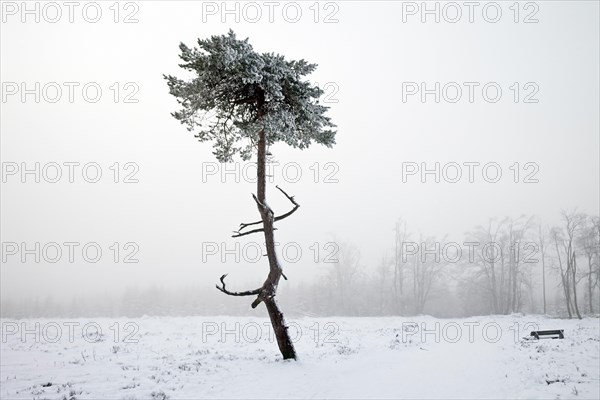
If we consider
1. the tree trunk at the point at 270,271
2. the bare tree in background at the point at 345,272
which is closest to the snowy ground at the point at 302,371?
the tree trunk at the point at 270,271

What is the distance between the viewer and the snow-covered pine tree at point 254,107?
33.6 ft

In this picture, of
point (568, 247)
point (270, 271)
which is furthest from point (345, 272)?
point (270, 271)

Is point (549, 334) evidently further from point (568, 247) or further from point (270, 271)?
point (568, 247)

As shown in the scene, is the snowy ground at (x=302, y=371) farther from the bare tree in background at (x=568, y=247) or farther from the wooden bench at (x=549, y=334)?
the bare tree in background at (x=568, y=247)

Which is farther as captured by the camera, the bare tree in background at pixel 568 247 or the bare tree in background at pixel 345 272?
the bare tree in background at pixel 345 272

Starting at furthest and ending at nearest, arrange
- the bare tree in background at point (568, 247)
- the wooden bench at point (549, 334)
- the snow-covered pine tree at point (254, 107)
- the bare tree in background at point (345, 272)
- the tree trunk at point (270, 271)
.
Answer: the bare tree in background at point (345, 272) < the bare tree in background at point (568, 247) < the wooden bench at point (549, 334) < the tree trunk at point (270, 271) < the snow-covered pine tree at point (254, 107)

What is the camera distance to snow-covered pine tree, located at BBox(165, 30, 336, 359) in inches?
403

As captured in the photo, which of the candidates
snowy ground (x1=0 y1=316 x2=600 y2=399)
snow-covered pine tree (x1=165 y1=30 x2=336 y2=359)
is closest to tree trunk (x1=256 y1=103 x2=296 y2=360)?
snow-covered pine tree (x1=165 y1=30 x2=336 y2=359)

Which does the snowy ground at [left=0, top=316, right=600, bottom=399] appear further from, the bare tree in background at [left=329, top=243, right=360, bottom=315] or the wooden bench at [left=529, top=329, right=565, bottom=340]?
the bare tree in background at [left=329, top=243, right=360, bottom=315]

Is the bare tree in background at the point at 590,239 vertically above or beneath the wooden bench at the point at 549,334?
above

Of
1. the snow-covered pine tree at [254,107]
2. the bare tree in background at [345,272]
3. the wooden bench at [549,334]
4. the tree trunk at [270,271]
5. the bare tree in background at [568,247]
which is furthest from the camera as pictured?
the bare tree in background at [345,272]

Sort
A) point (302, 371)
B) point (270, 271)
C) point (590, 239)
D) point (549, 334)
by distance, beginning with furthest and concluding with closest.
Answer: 1. point (590, 239)
2. point (549, 334)
3. point (270, 271)
4. point (302, 371)

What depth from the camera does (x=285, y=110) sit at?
11055 mm

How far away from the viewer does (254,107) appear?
1197 centimetres
